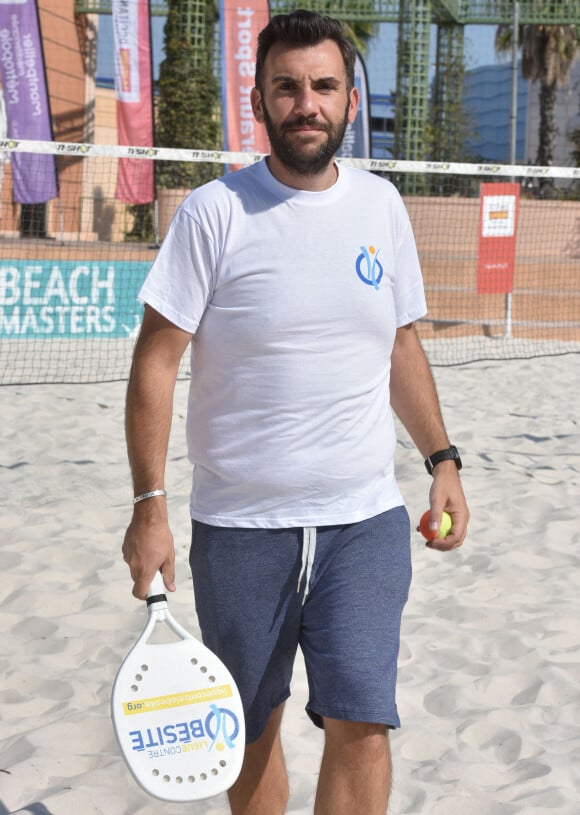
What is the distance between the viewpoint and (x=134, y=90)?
18391mm

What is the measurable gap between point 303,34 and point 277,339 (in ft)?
1.97

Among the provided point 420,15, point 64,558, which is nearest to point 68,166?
point 420,15

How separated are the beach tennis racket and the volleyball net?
6.68 metres

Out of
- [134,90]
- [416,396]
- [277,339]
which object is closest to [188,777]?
[277,339]

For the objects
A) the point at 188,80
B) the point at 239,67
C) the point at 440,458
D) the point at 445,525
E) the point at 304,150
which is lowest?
the point at 445,525

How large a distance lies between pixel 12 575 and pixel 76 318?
7.81 m

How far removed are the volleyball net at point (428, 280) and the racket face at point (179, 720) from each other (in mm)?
6689

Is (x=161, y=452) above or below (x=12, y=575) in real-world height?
above

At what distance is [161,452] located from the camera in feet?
6.88

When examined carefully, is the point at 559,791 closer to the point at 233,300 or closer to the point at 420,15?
the point at 233,300

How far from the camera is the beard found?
2.07 meters

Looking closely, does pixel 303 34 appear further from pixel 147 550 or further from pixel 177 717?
pixel 177 717

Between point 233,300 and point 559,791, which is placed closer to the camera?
point 233,300

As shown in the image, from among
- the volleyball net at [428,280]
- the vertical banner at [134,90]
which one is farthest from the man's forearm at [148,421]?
the vertical banner at [134,90]
